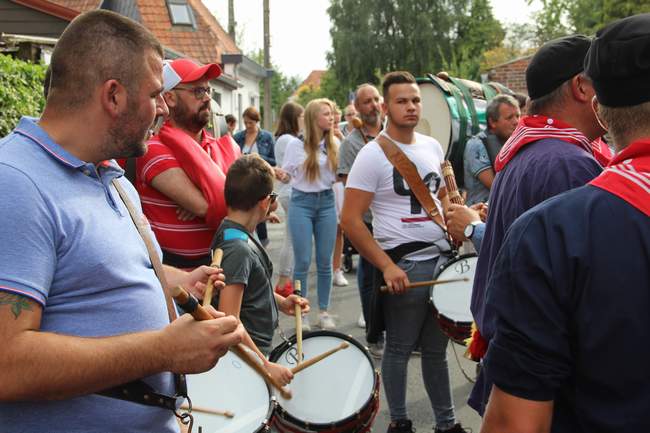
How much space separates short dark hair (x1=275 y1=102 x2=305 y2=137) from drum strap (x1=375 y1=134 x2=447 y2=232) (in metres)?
3.82

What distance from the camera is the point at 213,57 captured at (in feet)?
80.5

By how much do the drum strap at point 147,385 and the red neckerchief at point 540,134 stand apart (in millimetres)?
1256

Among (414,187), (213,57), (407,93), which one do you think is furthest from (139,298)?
(213,57)

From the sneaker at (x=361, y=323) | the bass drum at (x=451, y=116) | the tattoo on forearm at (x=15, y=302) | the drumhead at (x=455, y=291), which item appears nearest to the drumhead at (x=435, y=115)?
the bass drum at (x=451, y=116)

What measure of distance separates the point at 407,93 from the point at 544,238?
2.75 metres

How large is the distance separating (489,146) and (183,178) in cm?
324

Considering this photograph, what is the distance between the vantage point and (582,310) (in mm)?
1443

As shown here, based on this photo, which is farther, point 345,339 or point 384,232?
point 384,232

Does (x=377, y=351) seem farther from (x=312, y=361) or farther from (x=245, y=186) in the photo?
(x=245, y=186)

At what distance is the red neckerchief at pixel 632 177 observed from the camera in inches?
56.2

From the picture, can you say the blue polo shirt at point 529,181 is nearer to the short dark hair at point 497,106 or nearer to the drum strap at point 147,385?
the drum strap at point 147,385

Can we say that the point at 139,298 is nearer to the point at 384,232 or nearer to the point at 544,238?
the point at 544,238

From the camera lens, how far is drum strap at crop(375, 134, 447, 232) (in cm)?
394

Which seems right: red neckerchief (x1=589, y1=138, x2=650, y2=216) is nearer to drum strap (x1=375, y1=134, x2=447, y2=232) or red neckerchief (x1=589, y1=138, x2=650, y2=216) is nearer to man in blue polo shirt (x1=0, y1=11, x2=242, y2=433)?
man in blue polo shirt (x1=0, y1=11, x2=242, y2=433)
